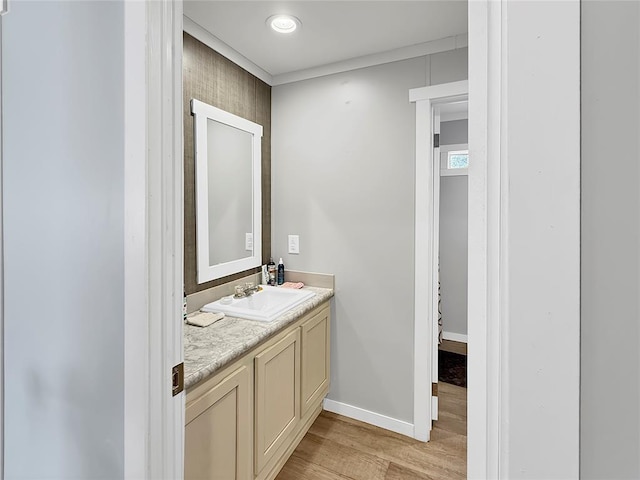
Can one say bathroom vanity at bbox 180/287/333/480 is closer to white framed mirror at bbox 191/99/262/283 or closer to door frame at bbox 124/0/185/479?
door frame at bbox 124/0/185/479

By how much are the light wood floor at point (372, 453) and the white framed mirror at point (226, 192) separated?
3.86 feet

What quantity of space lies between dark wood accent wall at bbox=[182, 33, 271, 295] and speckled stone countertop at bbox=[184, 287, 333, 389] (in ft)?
1.21

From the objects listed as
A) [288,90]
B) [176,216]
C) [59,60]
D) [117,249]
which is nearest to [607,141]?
[176,216]

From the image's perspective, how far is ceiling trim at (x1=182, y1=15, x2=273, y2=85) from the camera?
1.83m

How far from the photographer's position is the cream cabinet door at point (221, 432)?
1.19 meters

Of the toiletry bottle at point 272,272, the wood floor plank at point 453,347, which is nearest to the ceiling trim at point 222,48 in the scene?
the toiletry bottle at point 272,272

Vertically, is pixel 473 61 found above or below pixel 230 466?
above

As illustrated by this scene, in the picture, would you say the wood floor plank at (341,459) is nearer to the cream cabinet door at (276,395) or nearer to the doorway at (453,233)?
the cream cabinet door at (276,395)

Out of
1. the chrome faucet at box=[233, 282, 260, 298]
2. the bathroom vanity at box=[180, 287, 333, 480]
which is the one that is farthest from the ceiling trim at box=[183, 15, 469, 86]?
the bathroom vanity at box=[180, 287, 333, 480]

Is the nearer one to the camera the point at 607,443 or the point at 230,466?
the point at 607,443

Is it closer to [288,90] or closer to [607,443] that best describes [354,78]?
[288,90]

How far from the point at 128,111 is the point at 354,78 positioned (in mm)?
1814

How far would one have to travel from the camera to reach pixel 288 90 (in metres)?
2.50

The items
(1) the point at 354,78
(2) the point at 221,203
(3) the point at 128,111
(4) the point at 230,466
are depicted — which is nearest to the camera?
(3) the point at 128,111
